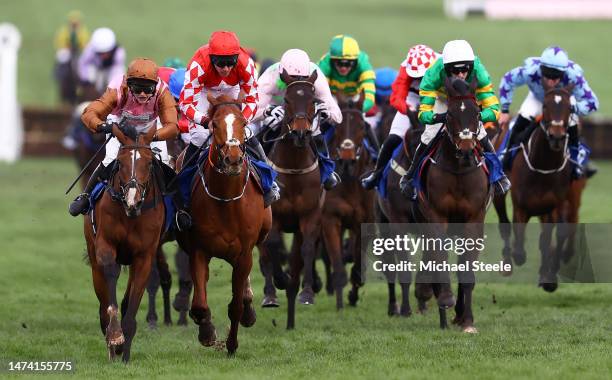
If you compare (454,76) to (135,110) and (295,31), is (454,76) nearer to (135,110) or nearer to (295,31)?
(135,110)

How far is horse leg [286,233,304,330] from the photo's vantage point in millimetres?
12766

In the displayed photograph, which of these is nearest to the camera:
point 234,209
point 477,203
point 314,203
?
point 234,209

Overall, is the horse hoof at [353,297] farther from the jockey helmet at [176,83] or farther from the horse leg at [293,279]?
the jockey helmet at [176,83]

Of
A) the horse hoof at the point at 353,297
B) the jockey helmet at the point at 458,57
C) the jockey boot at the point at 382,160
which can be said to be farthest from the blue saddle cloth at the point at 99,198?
the horse hoof at the point at 353,297

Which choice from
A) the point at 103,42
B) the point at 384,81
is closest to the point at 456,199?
the point at 384,81

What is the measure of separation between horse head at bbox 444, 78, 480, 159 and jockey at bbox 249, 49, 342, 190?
1.43m

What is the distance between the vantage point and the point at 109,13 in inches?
1829

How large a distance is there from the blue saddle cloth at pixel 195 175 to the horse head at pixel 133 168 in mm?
715

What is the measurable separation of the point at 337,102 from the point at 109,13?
33059mm

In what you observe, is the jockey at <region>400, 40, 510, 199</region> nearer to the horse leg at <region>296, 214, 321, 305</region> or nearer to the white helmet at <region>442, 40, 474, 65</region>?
the white helmet at <region>442, 40, 474, 65</region>

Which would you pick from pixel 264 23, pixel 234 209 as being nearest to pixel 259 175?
pixel 234 209

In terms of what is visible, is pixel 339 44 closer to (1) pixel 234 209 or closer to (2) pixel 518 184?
(2) pixel 518 184

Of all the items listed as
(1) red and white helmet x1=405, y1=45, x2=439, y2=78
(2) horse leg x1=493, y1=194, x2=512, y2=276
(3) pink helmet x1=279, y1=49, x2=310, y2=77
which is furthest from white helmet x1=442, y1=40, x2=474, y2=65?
(2) horse leg x1=493, y1=194, x2=512, y2=276

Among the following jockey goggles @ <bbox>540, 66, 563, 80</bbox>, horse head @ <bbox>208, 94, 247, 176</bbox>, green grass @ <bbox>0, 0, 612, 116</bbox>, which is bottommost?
horse head @ <bbox>208, 94, 247, 176</bbox>
